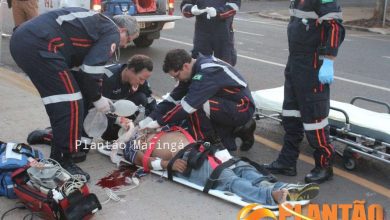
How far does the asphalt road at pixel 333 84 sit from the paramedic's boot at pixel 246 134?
8cm

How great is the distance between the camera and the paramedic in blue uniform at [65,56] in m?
3.68

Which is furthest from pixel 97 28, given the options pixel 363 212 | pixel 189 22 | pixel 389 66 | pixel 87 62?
pixel 189 22

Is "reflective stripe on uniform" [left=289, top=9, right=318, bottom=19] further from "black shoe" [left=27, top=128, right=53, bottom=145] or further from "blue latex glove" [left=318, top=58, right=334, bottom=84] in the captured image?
"black shoe" [left=27, top=128, right=53, bottom=145]

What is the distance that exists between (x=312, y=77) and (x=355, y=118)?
76 centimetres

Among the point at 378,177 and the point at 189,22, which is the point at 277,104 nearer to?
the point at 378,177

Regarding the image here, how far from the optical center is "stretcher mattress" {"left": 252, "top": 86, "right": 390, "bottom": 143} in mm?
4086

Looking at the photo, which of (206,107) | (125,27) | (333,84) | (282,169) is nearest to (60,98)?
(125,27)

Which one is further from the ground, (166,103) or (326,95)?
(326,95)

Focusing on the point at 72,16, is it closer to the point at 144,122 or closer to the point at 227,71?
the point at 144,122

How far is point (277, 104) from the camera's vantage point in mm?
4727

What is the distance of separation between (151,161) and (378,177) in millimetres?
1822

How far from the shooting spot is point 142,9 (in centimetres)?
936

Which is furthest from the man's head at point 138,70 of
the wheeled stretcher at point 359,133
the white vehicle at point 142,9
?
the white vehicle at point 142,9

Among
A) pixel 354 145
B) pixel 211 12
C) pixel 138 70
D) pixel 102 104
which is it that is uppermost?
pixel 211 12
